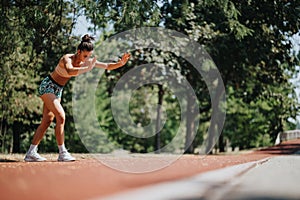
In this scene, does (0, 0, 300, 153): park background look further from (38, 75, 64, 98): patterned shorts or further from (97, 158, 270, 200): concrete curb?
(97, 158, 270, 200): concrete curb

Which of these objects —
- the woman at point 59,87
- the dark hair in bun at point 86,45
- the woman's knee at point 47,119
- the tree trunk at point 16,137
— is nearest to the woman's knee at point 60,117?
the woman at point 59,87

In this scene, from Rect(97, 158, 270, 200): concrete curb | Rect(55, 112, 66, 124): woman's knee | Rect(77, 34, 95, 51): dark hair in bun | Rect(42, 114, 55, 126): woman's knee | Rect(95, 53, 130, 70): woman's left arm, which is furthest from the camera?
Rect(95, 53, 130, 70): woman's left arm

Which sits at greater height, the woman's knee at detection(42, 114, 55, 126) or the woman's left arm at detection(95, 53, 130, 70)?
the woman's left arm at detection(95, 53, 130, 70)

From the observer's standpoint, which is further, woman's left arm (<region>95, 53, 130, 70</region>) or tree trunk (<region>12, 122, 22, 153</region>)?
tree trunk (<region>12, 122, 22, 153</region>)

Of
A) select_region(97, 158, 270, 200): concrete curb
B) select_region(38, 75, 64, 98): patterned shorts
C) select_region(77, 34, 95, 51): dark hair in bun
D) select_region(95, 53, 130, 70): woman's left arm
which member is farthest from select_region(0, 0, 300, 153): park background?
select_region(97, 158, 270, 200): concrete curb

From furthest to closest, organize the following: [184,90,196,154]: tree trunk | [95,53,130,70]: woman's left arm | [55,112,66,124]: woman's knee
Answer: [184,90,196,154]: tree trunk < [95,53,130,70]: woman's left arm < [55,112,66,124]: woman's knee

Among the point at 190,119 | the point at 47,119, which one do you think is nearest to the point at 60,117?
the point at 47,119

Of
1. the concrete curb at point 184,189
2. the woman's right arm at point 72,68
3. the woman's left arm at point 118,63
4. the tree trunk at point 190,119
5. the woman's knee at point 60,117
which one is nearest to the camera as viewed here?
the concrete curb at point 184,189

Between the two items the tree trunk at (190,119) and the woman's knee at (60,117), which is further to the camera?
the tree trunk at (190,119)

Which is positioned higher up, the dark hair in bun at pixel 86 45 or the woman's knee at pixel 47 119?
the dark hair in bun at pixel 86 45

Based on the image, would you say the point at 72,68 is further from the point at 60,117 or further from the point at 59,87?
the point at 60,117

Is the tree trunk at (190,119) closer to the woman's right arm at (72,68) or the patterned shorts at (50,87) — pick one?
the patterned shorts at (50,87)

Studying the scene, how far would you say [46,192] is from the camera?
11.8 ft

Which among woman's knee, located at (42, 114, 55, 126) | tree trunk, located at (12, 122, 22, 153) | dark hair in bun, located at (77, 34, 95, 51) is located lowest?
tree trunk, located at (12, 122, 22, 153)
